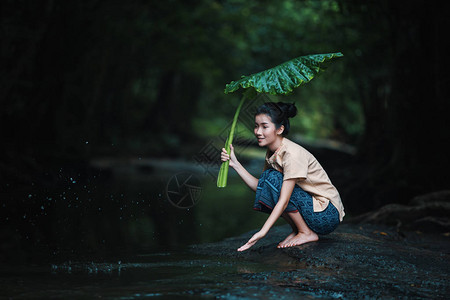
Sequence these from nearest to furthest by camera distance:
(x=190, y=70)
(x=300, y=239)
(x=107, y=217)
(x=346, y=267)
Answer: (x=346, y=267), (x=300, y=239), (x=107, y=217), (x=190, y=70)

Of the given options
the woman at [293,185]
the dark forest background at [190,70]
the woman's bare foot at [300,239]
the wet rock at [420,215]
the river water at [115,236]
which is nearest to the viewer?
the river water at [115,236]

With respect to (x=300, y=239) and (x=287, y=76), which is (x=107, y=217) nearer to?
(x=300, y=239)

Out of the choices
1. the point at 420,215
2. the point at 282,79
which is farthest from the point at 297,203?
the point at 420,215

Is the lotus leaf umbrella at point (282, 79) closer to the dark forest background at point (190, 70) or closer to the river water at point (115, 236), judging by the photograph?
the river water at point (115, 236)

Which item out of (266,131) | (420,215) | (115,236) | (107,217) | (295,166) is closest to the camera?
(295,166)

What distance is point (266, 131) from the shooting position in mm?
4000

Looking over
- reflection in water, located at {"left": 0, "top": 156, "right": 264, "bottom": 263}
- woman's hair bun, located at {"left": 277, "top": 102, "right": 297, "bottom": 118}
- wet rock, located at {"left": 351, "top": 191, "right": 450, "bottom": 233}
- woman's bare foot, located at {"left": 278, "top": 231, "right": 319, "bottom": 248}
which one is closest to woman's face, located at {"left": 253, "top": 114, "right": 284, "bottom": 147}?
woman's hair bun, located at {"left": 277, "top": 102, "right": 297, "bottom": 118}

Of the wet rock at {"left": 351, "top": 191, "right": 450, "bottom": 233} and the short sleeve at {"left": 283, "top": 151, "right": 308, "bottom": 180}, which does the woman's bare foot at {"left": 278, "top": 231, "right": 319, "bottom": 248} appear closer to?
the short sleeve at {"left": 283, "top": 151, "right": 308, "bottom": 180}

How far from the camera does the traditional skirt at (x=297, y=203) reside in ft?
13.1

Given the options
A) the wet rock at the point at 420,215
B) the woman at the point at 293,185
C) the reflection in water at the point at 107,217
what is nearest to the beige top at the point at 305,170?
the woman at the point at 293,185

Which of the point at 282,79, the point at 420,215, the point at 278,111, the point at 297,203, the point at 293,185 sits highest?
the point at 282,79

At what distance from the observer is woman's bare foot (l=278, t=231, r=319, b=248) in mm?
4090

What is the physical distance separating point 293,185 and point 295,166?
138mm

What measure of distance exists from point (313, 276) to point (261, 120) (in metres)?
1.24
